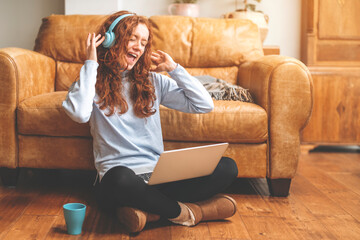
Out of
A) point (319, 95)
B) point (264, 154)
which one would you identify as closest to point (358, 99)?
point (319, 95)

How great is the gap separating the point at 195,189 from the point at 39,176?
1.03 metres

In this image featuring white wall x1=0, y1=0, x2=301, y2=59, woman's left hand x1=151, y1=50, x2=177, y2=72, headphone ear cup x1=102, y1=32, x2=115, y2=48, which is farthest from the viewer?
white wall x1=0, y1=0, x2=301, y2=59

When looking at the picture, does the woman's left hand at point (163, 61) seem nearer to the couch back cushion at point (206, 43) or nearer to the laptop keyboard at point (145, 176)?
the laptop keyboard at point (145, 176)

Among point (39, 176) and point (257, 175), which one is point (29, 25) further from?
point (257, 175)

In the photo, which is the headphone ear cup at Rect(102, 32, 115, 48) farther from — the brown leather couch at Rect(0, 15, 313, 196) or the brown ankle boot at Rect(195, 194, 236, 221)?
the brown ankle boot at Rect(195, 194, 236, 221)

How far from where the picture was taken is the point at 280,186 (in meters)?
1.93

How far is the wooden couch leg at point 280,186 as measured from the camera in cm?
192

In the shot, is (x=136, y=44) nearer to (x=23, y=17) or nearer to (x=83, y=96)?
(x=83, y=96)

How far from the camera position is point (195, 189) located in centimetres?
160

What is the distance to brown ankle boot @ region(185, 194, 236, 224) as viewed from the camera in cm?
157

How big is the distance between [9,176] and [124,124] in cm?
75

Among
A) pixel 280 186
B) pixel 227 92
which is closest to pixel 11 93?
pixel 227 92

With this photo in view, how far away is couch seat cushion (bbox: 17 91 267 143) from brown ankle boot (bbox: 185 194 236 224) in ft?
1.13

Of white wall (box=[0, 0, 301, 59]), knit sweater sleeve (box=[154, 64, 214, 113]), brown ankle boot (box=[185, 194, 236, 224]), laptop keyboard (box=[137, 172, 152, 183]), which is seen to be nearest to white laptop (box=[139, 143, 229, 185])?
laptop keyboard (box=[137, 172, 152, 183])
